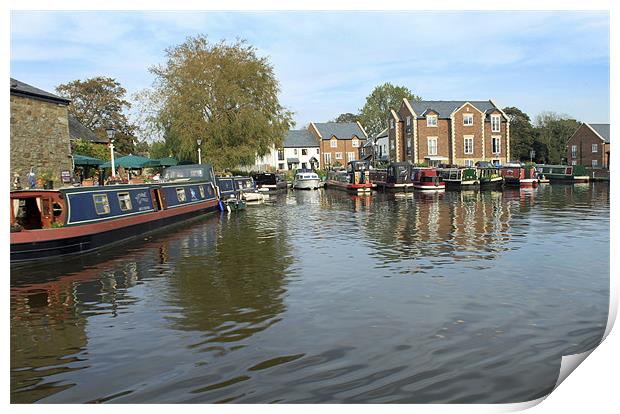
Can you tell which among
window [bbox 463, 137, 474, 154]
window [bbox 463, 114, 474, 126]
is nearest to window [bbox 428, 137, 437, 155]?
window [bbox 463, 137, 474, 154]

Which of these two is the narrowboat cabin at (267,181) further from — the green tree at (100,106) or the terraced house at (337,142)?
the terraced house at (337,142)

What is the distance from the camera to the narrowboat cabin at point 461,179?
47469mm

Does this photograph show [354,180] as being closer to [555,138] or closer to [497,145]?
[497,145]

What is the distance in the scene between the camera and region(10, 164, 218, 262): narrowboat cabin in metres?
13.9

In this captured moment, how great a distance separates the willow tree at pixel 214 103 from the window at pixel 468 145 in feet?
89.2

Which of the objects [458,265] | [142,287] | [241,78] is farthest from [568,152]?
[142,287]

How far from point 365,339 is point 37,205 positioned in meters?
11.4

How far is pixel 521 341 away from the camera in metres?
7.44

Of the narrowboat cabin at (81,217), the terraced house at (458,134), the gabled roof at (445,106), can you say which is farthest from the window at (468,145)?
the narrowboat cabin at (81,217)

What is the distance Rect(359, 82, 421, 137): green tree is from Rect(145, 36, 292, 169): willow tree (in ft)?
190

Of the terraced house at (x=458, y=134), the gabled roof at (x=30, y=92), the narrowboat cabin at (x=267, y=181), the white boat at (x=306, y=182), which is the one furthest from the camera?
the terraced house at (x=458, y=134)

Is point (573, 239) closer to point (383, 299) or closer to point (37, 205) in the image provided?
point (383, 299)

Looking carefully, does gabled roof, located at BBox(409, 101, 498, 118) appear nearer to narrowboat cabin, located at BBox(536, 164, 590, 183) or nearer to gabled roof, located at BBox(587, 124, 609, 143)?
narrowboat cabin, located at BBox(536, 164, 590, 183)

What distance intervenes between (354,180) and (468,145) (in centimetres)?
2155
